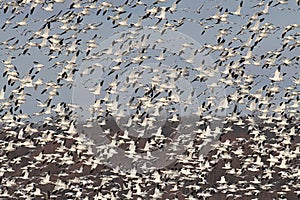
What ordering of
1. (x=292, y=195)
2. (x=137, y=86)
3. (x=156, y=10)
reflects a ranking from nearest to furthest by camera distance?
(x=156, y=10)
(x=137, y=86)
(x=292, y=195)

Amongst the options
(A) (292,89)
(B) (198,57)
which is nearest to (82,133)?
(B) (198,57)

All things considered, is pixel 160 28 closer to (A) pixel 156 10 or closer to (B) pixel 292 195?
(A) pixel 156 10

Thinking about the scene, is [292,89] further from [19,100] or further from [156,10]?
[19,100]

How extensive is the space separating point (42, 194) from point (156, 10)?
12229 mm

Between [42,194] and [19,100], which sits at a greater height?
[19,100]

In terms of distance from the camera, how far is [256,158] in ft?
175

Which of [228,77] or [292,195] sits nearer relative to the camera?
[228,77]

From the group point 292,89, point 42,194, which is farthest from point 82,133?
point 292,89

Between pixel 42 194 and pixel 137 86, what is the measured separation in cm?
781

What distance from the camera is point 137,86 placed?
50.6 meters

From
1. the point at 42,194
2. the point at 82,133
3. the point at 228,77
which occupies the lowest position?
the point at 42,194

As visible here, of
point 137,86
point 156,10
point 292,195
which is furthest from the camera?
point 292,195

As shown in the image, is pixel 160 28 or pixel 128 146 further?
pixel 128 146

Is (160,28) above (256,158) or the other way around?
above
